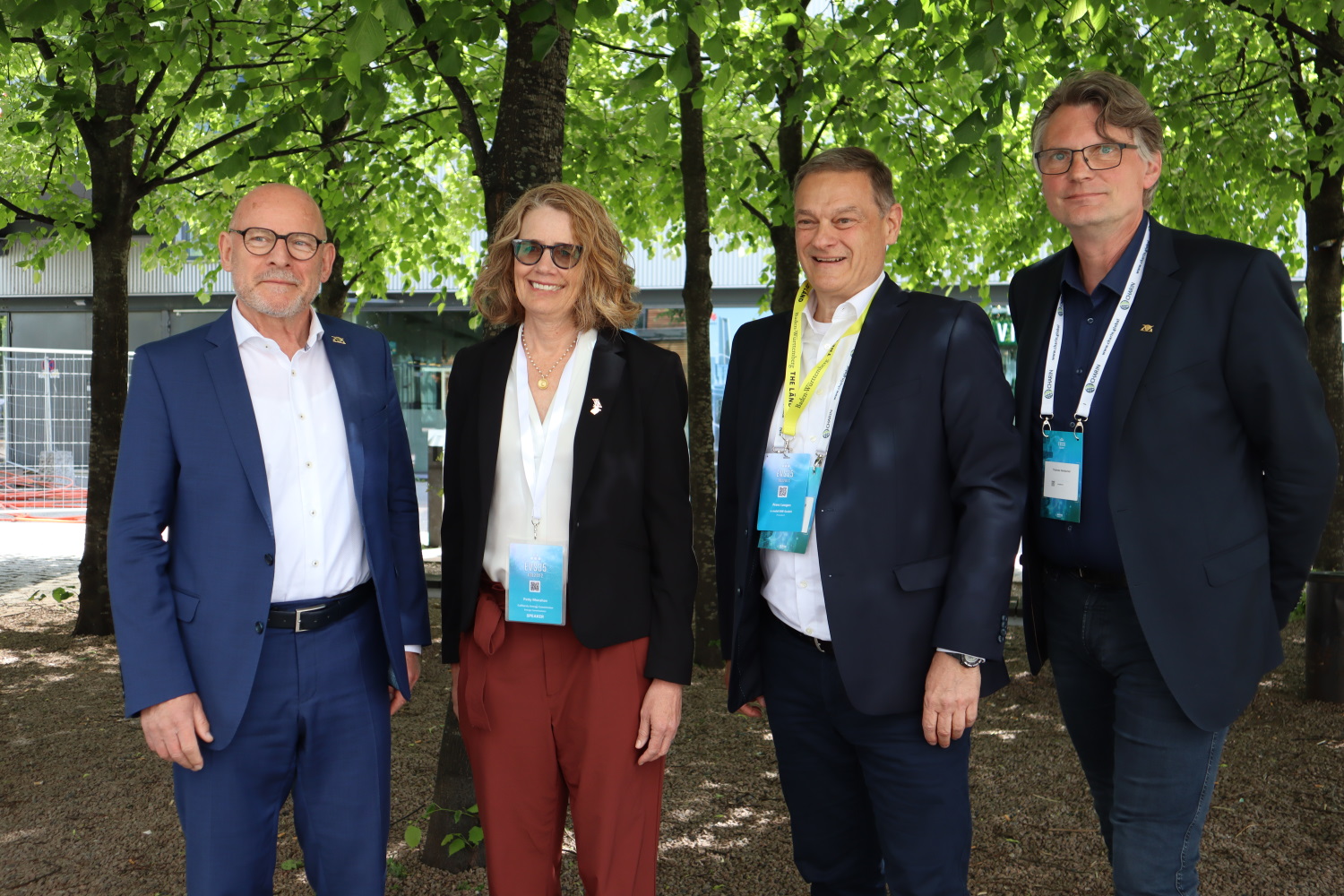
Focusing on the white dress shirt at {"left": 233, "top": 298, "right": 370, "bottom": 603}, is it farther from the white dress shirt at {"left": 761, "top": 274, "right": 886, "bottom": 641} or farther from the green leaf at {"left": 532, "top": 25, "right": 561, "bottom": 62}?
the green leaf at {"left": 532, "top": 25, "right": 561, "bottom": 62}

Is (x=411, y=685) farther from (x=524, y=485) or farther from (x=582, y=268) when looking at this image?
(x=582, y=268)

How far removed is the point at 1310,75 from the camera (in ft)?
32.3

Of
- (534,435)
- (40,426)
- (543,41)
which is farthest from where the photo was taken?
(40,426)

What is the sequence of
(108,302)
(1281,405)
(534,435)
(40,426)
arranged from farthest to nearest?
(40,426) < (108,302) < (534,435) < (1281,405)

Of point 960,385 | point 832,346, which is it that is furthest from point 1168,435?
point 832,346

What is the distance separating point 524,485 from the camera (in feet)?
8.95

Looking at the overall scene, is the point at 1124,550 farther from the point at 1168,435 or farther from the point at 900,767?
the point at 900,767

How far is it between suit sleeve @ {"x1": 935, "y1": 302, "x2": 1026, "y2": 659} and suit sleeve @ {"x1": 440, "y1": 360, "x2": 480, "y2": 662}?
49.9 inches

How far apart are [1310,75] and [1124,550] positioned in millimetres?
9594

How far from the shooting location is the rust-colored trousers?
2.69 metres

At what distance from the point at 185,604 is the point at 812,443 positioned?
1.63 metres

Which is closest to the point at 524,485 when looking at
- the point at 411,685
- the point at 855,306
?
the point at 411,685

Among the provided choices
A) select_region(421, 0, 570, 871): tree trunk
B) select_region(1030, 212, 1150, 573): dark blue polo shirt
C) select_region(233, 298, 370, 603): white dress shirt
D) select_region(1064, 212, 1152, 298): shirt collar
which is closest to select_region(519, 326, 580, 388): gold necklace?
select_region(233, 298, 370, 603): white dress shirt

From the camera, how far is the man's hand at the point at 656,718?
271cm
